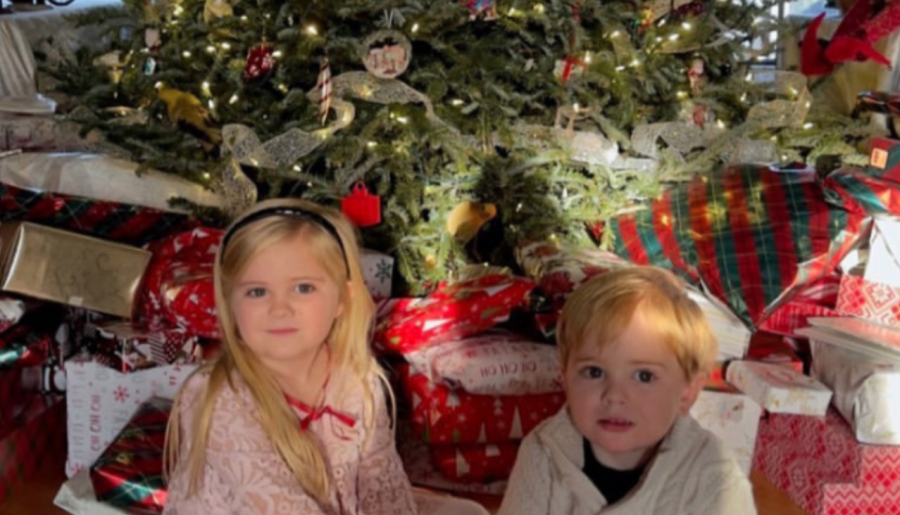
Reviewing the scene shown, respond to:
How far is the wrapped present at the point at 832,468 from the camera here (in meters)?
2.20

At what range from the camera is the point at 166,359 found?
7.75ft

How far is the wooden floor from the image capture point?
226 centimetres

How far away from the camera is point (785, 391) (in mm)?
2172

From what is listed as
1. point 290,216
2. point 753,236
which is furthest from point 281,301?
point 753,236

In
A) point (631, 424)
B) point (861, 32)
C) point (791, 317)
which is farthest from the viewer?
point (861, 32)

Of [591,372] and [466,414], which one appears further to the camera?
[466,414]

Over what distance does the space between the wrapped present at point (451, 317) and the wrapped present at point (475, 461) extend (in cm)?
26

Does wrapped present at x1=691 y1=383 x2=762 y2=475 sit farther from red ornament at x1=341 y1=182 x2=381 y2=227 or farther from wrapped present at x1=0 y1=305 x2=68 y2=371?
wrapped present at x1=0 y1=305 x2=68 y2=371

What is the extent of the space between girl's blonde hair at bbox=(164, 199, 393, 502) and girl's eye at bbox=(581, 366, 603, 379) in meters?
0.56

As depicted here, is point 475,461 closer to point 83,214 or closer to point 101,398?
point 101,398

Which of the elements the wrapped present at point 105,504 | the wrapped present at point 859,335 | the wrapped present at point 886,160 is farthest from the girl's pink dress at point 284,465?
the wrapped present at point 886,160

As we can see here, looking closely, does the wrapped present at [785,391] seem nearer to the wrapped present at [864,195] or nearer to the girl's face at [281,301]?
the wrapped present at [864,195]

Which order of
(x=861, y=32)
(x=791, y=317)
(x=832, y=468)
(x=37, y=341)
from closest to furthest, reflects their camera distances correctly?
(x=832, y=468), (x=37, y=341), (x=791, y=317), (x=861, y=32)

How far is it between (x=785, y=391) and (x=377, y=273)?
1.08 metres
